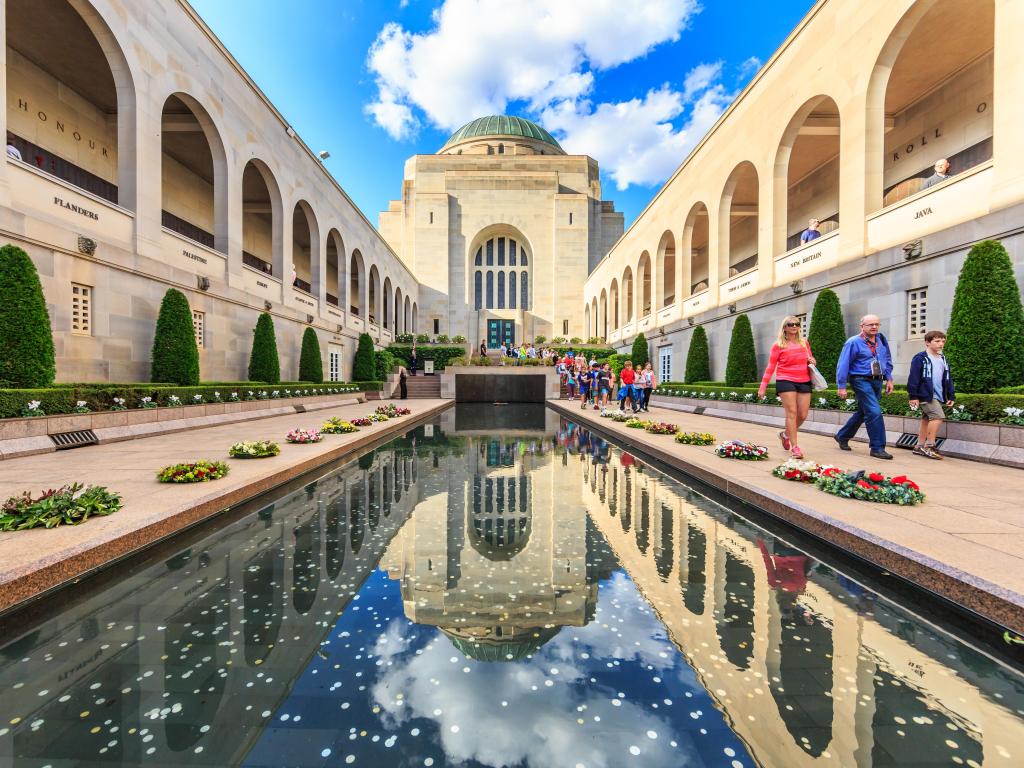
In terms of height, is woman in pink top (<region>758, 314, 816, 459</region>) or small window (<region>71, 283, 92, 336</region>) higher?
small window (<region>71, 283, 92, 336</region>)

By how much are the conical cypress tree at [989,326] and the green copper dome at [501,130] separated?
183 feet

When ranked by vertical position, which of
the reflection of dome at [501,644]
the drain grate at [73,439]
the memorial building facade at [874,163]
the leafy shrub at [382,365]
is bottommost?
the reflection of dome at [501,644]

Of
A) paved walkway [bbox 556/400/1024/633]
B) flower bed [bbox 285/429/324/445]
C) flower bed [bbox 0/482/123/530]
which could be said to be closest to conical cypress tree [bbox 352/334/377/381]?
flower bed [bbox 285/429/324/445]

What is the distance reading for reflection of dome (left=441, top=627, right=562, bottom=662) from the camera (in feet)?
7.76

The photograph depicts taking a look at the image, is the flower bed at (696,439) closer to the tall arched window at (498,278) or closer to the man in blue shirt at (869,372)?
the man in blue shirt at (869,372)

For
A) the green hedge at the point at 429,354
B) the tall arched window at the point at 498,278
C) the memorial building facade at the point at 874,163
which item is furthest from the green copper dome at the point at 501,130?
the memorial building facade at the point at 874,163

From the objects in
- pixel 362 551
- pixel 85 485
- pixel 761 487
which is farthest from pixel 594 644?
pixel 85 485

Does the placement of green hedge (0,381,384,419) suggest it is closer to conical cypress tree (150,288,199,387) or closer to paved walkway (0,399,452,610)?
conical cypress tree (150,288,199,387)

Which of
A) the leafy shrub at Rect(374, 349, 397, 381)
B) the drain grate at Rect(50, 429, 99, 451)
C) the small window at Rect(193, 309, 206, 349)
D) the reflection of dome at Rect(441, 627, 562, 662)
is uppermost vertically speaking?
the small window at Rect(193, 309, 206, 349)

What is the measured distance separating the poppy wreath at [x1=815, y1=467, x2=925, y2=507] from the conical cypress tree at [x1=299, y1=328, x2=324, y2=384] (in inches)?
742

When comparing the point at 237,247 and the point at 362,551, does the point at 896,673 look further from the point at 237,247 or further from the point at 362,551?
the point at 237,247

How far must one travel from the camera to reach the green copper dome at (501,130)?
56188 millimetres

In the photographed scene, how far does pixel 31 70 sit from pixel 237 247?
263 inches

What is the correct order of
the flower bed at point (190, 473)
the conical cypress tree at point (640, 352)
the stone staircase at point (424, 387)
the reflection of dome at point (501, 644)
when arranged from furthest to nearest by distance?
1. the stone staircase at point (424, 387)
2. the conical cypress tree at point (640, 352)
3. the flower bed at point (190, 473)
4. the reflection of dome at point (501, 644)
